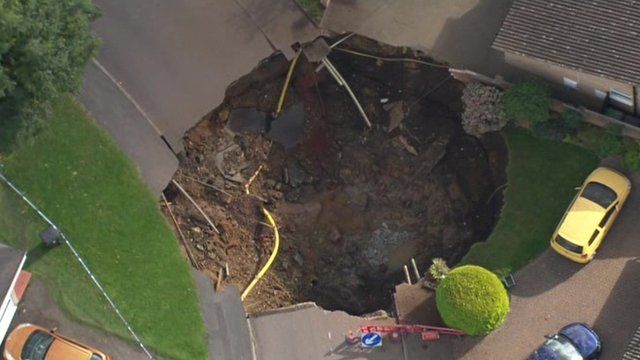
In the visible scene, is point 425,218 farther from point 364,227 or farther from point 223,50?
point 223,50

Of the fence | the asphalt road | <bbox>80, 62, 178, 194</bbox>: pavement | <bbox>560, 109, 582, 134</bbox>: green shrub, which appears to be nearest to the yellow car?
the fence

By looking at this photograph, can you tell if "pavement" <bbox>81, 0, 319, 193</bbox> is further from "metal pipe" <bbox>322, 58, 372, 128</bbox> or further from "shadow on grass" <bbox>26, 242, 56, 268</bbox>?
"shadow on grass" <bbox>26, 242, 56, 268</bbox>

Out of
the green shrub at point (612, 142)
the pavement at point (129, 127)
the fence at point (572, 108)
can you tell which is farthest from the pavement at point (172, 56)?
the green shrub at point (612, 142)

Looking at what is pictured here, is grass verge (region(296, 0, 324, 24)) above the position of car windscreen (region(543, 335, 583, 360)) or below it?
above

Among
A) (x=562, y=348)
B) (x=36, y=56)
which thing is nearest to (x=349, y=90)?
(x=36, y=56)

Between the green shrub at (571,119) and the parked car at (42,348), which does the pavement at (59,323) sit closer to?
the parked car at (42,348)
